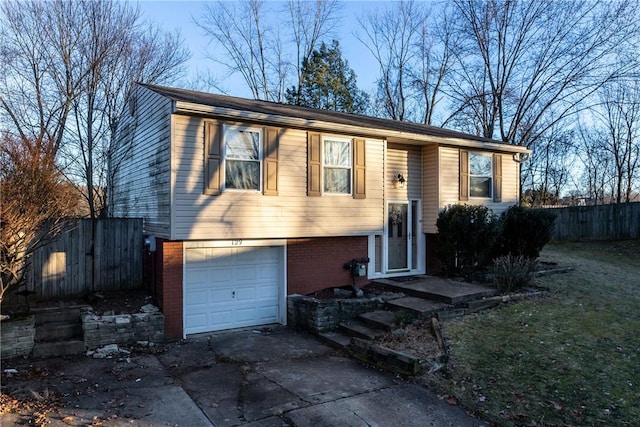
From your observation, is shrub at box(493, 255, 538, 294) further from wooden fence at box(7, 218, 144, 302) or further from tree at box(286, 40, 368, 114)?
tree at box(286, 40, 368, 114)

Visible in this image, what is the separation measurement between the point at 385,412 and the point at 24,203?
6.65 meters

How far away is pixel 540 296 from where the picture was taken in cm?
879

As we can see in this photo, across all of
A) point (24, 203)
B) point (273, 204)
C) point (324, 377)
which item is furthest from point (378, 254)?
point (24, 203)

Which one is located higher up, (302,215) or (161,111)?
(161,111)

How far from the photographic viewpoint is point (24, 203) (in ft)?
22.3

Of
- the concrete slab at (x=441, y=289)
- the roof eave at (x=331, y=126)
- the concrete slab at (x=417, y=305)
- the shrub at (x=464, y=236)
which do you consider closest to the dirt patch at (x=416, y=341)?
the concrete slab at (x=417, y=305)

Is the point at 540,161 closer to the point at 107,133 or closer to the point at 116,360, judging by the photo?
the point at 107,133

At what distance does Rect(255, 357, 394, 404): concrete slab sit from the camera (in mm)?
5473

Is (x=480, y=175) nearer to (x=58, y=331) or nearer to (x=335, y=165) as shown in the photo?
(x=335, y=165)

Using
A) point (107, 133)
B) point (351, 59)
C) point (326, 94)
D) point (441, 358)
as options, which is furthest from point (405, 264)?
point (351, 59)

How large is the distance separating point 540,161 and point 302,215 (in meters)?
24.9

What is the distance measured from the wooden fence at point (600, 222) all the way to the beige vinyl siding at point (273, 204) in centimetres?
1344

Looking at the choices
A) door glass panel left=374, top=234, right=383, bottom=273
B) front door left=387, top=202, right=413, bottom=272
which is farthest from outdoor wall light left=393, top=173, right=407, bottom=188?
door glass panel left=374, top=234, right=383, bottom=273

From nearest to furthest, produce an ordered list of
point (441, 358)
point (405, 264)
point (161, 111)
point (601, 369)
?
point (601, 369)
point (441, 358)
point (161, 111)
point (405, 264)
